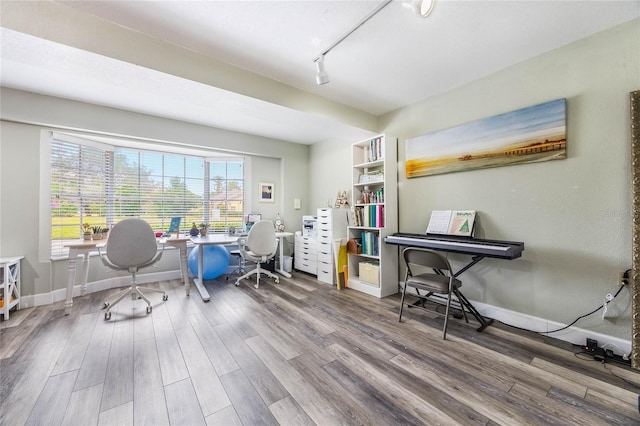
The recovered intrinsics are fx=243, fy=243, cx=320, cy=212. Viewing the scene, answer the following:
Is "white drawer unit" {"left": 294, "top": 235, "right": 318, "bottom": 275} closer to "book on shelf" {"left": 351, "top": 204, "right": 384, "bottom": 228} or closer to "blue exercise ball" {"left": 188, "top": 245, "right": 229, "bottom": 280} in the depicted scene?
"book on shelf" {"left": 351, "top": 204, "right": 384, "bottom": 228}

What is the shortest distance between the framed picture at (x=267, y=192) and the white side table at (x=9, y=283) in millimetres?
3187

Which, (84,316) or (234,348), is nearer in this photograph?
(234,348)

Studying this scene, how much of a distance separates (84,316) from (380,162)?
3926 mm

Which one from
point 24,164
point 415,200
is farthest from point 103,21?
point 415,200

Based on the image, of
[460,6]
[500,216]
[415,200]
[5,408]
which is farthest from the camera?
[415,200]

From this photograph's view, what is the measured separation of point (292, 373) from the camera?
1.69m

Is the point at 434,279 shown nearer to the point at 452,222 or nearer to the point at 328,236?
the point at 452,222

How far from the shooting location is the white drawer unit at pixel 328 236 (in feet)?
12.3

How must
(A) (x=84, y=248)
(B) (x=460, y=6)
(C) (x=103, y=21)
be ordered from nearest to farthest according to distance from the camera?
(B) (x=460, y=6), (C) (x=103, y=21), (A) (x=84, y=248)

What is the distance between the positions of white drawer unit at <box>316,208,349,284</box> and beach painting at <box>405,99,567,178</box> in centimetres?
123

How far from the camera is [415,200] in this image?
325 cm

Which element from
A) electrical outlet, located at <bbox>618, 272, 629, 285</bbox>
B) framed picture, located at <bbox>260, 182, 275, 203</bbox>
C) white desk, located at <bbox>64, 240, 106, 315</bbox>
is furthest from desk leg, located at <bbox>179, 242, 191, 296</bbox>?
electrical outlet, located at <bbox>618, 272, 629, 285</bbox>

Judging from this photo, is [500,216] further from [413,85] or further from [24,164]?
[24,164]

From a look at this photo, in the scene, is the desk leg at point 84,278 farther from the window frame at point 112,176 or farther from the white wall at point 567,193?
the white wall at point 567,193
